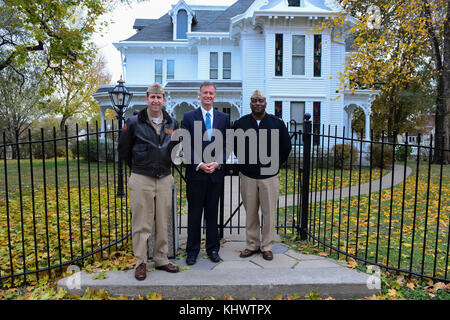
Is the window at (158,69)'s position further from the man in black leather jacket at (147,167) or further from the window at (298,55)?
the man in black leather jacket at (147,167)

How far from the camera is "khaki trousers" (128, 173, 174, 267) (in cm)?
338

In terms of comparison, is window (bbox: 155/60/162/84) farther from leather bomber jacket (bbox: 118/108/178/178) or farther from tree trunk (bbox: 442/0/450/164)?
leather bomber jacket (bbox: 118/108/178/178)

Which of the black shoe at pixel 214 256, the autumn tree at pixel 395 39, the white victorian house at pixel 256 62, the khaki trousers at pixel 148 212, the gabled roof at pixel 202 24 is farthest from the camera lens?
the gabled roof at pixel 202 24

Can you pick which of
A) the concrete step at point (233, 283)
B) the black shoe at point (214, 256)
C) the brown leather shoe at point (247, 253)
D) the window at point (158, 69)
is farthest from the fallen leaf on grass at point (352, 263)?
the window at point (158, 69)

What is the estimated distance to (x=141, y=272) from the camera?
3385 millimetres

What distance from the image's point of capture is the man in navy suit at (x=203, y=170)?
3738 millimetres

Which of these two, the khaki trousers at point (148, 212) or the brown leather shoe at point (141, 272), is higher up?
the khaki trousers at point (148, 212)

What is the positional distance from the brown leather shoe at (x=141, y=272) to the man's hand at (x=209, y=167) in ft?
4.07

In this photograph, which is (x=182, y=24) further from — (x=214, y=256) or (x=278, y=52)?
(x=214, y=256)

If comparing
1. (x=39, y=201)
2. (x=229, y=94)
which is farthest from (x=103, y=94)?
(x=39, y=201)

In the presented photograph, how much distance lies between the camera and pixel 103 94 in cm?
1827

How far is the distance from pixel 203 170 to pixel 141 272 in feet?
4.29

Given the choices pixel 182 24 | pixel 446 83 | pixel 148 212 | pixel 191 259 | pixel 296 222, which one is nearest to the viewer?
pixel 148 212

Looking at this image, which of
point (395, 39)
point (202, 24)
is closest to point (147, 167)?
point (395, 39)
